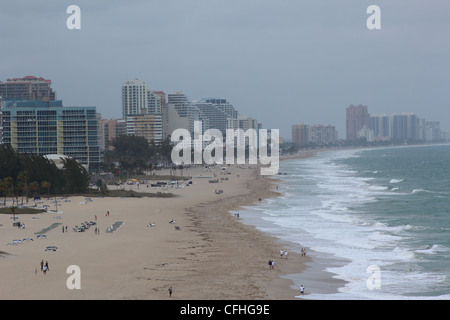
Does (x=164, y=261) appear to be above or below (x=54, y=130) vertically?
below

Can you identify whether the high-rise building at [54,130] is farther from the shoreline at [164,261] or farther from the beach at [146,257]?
the shoreline at [164,261]

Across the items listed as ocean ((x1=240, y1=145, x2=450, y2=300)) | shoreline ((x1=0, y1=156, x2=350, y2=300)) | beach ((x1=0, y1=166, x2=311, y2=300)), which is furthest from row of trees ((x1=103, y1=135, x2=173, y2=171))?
shoreline ((x1=0, y1=156, x2=350, y2=300))

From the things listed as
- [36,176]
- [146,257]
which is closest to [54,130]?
[36,176]

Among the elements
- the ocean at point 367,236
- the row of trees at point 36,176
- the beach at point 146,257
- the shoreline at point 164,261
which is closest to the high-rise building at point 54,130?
the row of trees at point 36,176

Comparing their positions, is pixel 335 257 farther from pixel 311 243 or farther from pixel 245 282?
pixel 245 282

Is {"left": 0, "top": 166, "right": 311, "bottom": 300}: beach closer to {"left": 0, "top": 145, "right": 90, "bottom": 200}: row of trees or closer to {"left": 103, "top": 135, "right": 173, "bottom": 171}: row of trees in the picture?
{"left": 0, "top": 145, "right": 90, "bottom": 200}: row of trees

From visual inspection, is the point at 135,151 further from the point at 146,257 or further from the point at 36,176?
the point at 146,257
